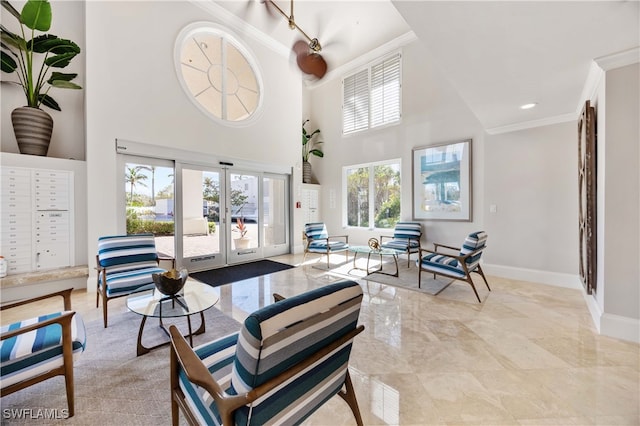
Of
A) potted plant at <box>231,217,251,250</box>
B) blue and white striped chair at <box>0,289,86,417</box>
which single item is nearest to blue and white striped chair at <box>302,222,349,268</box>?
potted plant at <box>231,217,251,250</box>

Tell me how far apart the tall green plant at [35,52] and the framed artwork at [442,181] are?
18.5ft

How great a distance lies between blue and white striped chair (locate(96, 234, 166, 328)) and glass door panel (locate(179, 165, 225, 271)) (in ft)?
4.15

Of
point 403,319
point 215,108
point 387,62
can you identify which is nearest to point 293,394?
point 403,319

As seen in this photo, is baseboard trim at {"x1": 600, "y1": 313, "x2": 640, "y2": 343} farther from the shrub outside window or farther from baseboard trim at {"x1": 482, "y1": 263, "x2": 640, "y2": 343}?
the shrub outside window

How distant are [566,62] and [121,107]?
213 inches

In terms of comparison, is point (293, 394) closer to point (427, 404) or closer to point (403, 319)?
point (427, 404)

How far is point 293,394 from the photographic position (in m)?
0.98

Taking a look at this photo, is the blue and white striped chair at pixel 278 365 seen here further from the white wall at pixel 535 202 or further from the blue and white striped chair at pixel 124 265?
the white wall at pixel 535 202

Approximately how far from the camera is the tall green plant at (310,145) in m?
6.97

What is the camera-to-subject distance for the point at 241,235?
5215 millimetres

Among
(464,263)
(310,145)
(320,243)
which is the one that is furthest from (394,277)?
(310,145)

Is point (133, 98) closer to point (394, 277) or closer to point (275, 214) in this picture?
point (275, 214)

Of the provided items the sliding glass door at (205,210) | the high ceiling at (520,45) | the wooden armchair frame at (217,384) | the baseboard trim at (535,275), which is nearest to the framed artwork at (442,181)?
the high ceiling at (520,45)

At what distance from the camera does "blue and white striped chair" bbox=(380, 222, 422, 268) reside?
4.82 meters
